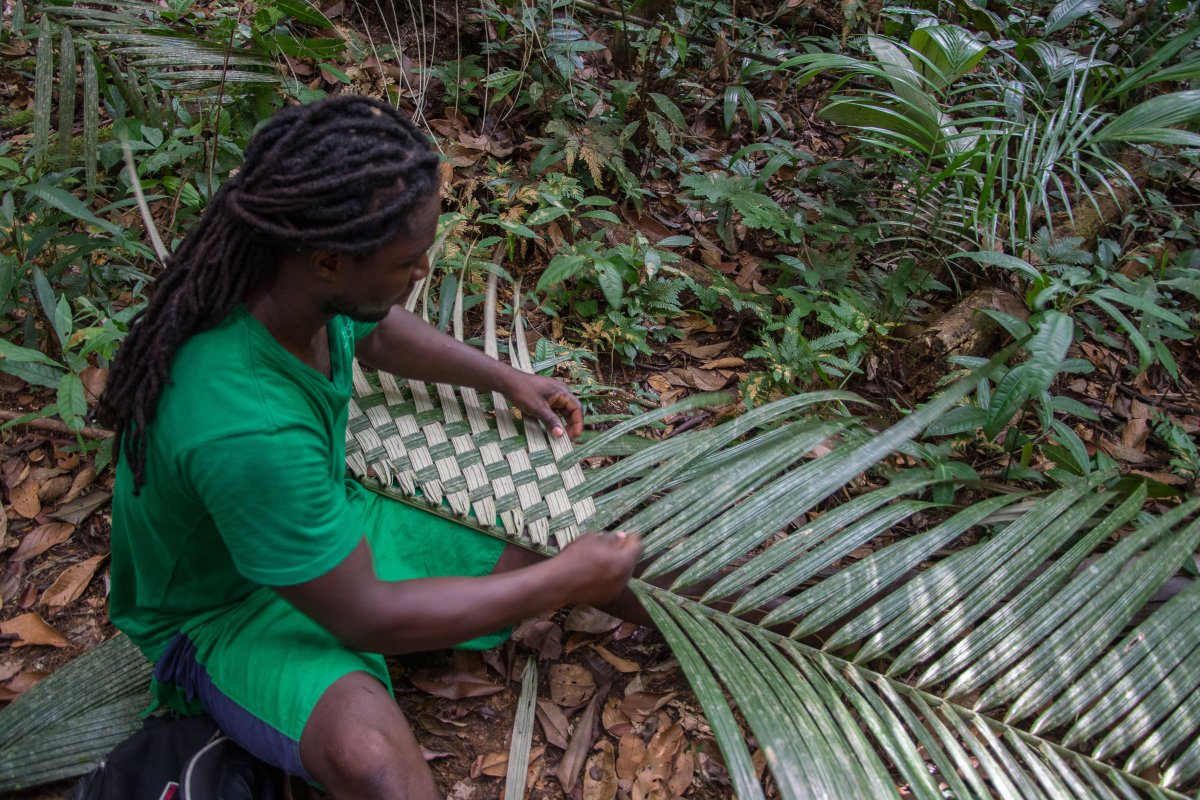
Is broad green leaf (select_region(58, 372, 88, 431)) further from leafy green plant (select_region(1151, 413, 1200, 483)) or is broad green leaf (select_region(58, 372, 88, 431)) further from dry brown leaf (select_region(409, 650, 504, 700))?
leafy green plant (select_region(1151, 413, 1200, 483))

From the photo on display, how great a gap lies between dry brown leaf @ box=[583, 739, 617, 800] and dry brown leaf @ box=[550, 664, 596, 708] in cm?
11

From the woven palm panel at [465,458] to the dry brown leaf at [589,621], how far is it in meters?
0.34

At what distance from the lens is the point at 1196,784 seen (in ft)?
4.30

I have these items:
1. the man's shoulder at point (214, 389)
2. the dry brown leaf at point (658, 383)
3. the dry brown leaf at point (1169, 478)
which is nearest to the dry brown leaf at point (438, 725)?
the man's shoulder at point (214, 389)

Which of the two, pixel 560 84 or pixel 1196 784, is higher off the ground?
pixel 560 84

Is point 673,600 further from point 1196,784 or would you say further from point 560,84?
point 560,84

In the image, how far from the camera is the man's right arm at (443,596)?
1279 mm

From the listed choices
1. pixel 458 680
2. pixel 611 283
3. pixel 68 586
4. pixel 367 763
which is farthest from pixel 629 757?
pixel 68 586

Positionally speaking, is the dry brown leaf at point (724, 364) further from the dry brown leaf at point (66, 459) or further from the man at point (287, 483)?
the dry brown leaf at point (66, 459)

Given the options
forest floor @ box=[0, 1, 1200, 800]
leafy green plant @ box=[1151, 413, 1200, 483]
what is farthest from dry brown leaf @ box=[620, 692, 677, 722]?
leafy green plant @ box=[1151, 413, 1200, 483]

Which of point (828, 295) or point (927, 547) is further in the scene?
point (828, 295)

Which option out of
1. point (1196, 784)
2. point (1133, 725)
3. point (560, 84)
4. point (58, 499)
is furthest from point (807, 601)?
point (560, 84)

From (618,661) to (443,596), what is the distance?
0.76 meters

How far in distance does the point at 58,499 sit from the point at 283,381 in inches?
52.4
